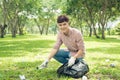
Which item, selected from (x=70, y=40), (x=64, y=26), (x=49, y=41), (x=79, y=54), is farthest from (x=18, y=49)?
(x=64, y=26)

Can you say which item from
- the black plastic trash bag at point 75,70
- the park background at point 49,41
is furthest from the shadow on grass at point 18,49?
the black plastic trash bag at point 75,70

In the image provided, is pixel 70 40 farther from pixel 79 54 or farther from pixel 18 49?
pixel 18 49

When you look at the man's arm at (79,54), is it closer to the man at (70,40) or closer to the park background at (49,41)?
the man at (70,40)

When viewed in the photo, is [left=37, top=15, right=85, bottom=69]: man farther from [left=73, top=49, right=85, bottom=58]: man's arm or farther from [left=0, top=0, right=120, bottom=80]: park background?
[left=0, top=0, right=120, bottom=80]: park background

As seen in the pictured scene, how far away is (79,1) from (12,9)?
12100mm

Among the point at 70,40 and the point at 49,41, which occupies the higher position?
the point at 70,40

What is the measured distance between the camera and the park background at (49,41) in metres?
11.1


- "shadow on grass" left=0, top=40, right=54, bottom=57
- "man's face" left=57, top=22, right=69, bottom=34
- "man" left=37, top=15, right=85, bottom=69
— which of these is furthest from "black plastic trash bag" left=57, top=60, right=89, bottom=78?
"shadow on grass" left=0, top=40, right=54, bottom=57

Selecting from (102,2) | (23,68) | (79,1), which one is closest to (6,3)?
(79,1)

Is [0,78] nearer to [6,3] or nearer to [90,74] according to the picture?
[90,74]

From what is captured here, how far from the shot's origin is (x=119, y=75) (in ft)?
34.1

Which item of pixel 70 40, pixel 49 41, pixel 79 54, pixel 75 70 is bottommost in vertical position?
pixel 49 41

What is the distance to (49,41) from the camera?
119 feet

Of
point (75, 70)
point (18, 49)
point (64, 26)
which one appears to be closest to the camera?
point (64, 26)
